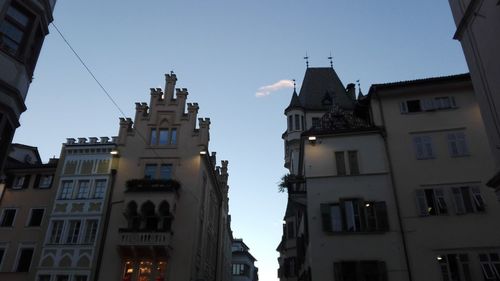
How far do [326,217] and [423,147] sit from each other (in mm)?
8723

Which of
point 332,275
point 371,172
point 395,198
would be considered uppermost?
point 371,172

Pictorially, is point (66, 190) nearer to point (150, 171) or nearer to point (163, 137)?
point (150, 171)

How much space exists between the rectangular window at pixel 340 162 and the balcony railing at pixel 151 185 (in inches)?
571

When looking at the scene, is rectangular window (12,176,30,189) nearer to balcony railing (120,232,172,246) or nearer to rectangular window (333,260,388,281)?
balcony railing (120,232,172,246)

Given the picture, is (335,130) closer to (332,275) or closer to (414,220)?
(414,220)

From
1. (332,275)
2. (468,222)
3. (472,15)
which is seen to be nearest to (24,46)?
(472,15)

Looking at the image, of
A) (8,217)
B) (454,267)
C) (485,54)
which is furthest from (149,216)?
(485,54)

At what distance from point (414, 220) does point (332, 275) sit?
21.5 ft

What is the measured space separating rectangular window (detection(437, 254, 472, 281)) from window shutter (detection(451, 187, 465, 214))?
2864 mm

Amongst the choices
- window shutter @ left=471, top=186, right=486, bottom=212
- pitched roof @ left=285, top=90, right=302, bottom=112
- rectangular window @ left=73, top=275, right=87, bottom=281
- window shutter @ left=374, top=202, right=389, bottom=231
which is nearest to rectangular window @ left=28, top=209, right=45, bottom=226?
rectangular window @ left=73, top=275, right=87, bottom=281

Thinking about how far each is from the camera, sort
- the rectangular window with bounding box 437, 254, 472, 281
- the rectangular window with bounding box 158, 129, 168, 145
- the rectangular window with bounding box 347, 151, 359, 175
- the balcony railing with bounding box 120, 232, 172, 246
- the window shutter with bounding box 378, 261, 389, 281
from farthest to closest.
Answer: the rectangular window with bounding box 158, 129, 168, 145, the balcony railing with bounding box 120, 232, 172, 246, the rectangular window with bounding box 347, 151, 359, 175, the window shutter with bounding box 378, 261, 389, 281, the rectangular window with bounding box 437, 254, 472, 281

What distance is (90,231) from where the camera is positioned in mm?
34625

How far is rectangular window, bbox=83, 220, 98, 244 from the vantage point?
112 feet

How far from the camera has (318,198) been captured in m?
27.2
